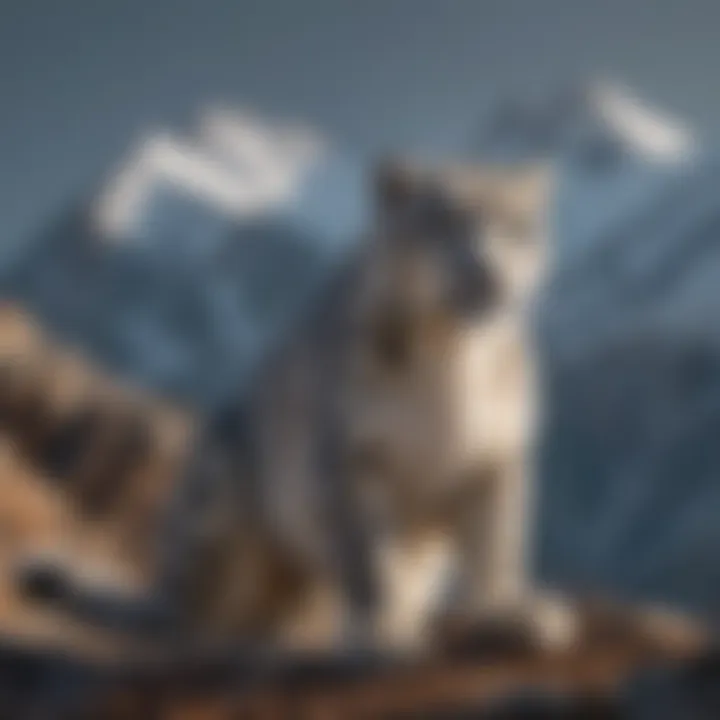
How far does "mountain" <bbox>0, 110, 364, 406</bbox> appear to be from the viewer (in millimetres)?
18266

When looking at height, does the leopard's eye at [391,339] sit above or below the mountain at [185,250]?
below

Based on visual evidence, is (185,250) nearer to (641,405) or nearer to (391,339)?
(641,405)

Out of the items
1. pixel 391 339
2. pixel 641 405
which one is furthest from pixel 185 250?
pixel 391 339

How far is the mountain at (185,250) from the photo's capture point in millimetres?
18266

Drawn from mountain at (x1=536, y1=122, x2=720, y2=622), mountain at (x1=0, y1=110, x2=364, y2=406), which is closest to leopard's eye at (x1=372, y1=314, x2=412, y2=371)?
mountain at (x1=536, y1=122, x2=720, y2=622)

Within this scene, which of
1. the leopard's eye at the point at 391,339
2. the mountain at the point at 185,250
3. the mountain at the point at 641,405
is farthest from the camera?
the mountain at the point at 185,250

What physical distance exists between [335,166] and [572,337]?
546 cm

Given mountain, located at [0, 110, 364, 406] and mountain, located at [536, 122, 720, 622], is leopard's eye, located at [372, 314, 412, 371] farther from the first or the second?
mountain, located at [0, 110, 364, 406]

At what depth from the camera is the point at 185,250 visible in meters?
19.6

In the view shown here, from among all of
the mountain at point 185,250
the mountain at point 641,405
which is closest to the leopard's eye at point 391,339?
the mountain at point 641,405

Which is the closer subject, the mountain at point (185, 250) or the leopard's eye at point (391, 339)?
the leopard's eye at point (391, 339)

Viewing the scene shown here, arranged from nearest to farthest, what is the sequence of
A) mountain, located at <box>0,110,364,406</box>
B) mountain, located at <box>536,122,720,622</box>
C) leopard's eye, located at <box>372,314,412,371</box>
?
leopard's eye, located at <box>372,314,412,371</box> < mountain, located at <box>536,122,720,622</box> < mountain, located at <box>0,110,364,406</box>

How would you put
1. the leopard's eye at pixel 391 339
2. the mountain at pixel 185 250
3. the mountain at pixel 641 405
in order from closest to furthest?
the leopard's eye at pixel 391 339
the mountain at pixel 641 405
the mountain at pixel 185 250

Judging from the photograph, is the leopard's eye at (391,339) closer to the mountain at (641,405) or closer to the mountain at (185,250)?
the mountain at (641,405)
